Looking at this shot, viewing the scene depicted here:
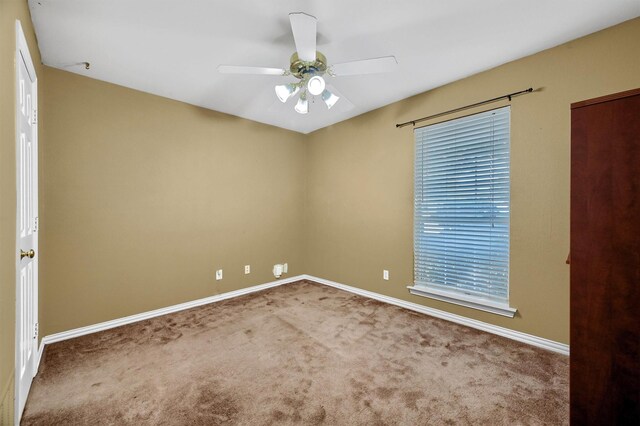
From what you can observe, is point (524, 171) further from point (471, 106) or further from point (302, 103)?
point (302, 103)

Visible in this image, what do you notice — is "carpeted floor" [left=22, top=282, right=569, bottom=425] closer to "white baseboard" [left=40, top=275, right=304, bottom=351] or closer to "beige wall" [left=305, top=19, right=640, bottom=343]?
"white baseboard" [left=40, top=275, right=304, bottom=351]

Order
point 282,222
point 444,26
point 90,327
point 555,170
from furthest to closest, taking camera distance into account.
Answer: point 282,222, point 90,327, point 555,170, point 444,26

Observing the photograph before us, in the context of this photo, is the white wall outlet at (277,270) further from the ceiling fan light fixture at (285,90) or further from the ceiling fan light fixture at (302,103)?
the ceiling fan light fixture at (285,90)

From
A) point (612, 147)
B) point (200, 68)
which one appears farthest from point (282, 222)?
point (612, 147)

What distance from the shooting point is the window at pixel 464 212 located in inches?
99.7

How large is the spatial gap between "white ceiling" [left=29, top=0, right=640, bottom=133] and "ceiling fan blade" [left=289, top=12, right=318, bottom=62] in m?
0.23

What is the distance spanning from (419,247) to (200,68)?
288 centimetres

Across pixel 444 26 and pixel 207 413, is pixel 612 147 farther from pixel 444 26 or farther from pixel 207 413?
pixel 207 413

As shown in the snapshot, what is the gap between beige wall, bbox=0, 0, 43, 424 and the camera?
3.92ft

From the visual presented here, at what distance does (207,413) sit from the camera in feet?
5.20

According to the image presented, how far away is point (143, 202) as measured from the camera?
9.67ft

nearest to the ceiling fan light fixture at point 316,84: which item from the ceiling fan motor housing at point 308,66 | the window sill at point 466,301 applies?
the ceiling fan motor housing at point 308,66

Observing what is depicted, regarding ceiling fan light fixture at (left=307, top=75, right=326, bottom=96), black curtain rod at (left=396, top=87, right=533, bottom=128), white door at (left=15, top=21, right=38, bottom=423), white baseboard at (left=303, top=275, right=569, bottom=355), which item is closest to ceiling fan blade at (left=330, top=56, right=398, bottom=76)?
ceiling fan light fixture at (left=307, top=75, right=326, bottom=96)

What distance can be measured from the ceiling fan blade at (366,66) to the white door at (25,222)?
1853mm
